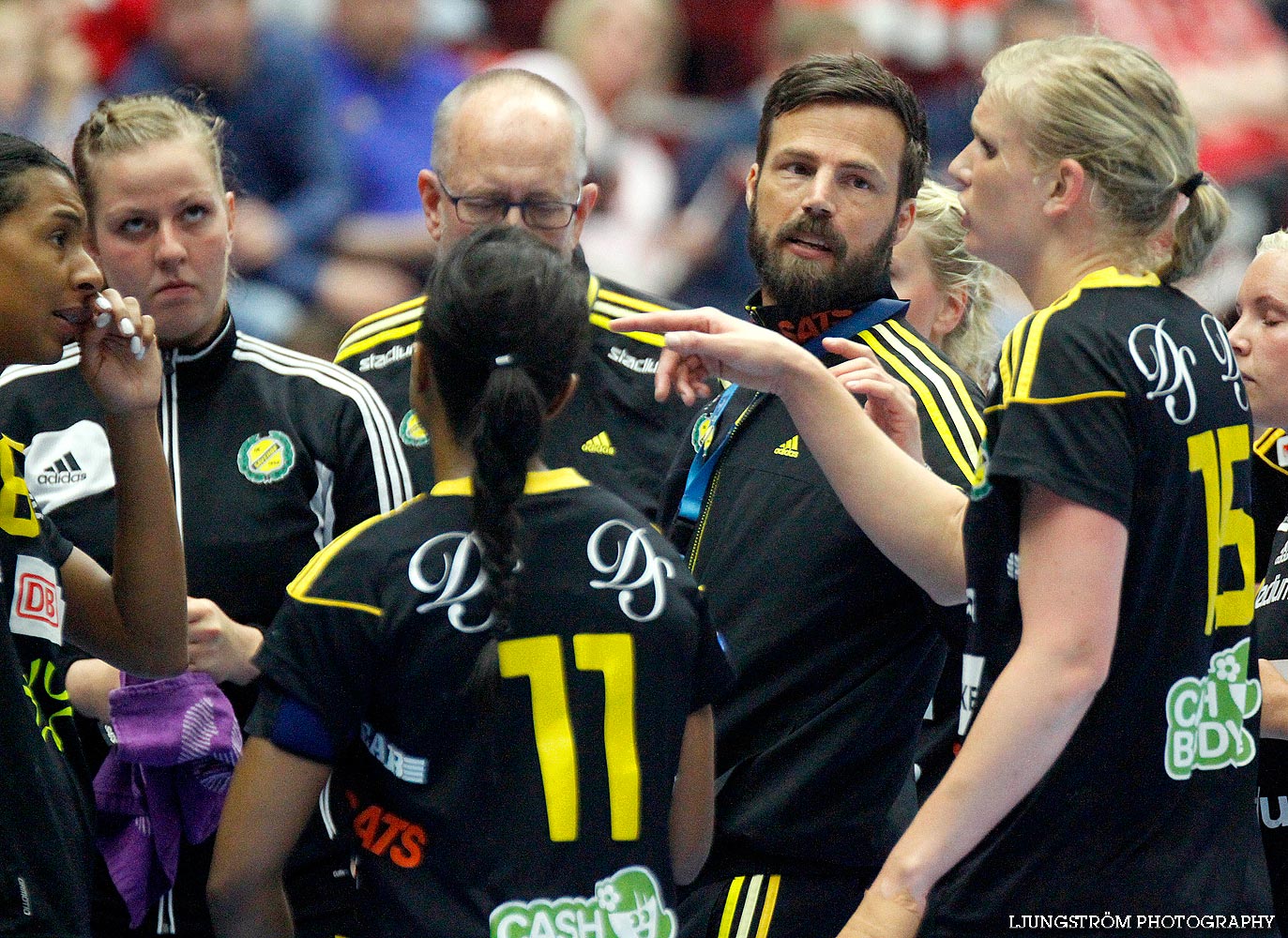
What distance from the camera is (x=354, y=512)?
129 inches

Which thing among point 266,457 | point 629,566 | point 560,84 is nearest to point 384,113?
point 560,84

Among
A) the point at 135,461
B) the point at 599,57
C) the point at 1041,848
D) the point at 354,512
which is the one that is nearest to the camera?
the point at 1041,848

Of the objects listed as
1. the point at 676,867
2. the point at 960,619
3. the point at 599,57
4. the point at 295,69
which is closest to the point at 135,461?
the point at 676,867

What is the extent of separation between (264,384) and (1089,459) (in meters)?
1.76

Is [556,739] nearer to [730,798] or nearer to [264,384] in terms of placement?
[730,798]

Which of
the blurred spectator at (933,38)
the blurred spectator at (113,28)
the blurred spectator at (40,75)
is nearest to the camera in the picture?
the blurred spectator at (40,75)

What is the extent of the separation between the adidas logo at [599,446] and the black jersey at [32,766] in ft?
4.53

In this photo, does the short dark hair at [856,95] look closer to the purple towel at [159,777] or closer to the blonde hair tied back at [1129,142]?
the blonde hair tied back at [1129,142]

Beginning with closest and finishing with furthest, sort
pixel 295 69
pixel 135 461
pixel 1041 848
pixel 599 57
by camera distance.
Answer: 1. pixel 1041 848
2. pixel 135 461
3. pixel 295 69
4. pixel 599 57

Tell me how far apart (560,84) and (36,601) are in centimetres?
470

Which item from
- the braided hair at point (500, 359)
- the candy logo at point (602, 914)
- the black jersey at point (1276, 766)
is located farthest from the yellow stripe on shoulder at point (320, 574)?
the black jersey at point (1276, 766)

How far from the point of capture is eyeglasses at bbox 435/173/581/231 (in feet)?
12.5

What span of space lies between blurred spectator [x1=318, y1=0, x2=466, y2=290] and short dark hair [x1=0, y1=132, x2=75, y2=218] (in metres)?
4.66

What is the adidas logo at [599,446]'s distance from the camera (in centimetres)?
377
